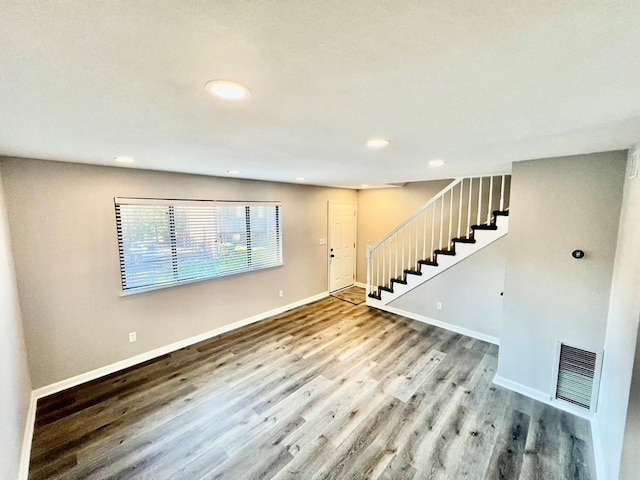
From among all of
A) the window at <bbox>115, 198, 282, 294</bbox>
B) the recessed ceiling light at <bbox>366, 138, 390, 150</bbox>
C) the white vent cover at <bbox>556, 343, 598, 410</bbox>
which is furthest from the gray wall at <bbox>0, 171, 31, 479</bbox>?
the white vent cover at <bbox>556, 343, 598, 410</bbox>

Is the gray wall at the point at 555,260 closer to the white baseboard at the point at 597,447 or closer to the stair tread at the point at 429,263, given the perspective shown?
the white baseboard at the point at 597,447

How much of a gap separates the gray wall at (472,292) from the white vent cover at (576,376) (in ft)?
3.82

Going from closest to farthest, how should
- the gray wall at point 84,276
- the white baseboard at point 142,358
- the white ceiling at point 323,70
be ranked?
the white ceiling at point 323,70 → the gray wall at point 84,276 → the white baseboard at point 142,358

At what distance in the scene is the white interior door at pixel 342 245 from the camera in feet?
18.3

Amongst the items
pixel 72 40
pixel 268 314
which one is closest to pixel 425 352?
pixel 268 314

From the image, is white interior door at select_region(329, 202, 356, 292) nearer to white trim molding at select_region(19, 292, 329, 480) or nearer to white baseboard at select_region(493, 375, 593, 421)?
white trim molding at select_region(19, 292, 329, 480)

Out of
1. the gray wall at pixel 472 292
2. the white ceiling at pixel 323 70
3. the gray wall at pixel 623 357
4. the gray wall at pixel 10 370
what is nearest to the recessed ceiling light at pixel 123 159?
the white ceiling at pixel 323 70

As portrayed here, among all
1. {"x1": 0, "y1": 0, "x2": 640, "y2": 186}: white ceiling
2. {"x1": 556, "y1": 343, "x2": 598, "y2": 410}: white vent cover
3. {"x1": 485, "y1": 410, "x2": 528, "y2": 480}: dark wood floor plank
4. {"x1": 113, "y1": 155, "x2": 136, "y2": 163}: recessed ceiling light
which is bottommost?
{"x1": 485, "y1": 410, "x2": 528, "y2": 480}: dark wood floor plank

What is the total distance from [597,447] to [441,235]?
2.77m

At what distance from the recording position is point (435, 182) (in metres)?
4.83

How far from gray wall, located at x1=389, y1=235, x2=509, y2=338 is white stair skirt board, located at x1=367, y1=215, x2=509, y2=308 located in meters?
0.10

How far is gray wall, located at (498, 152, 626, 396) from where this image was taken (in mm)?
2215

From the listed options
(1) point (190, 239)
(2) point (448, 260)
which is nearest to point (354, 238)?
(2) point (448, 260)

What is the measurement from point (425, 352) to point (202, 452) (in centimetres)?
273
